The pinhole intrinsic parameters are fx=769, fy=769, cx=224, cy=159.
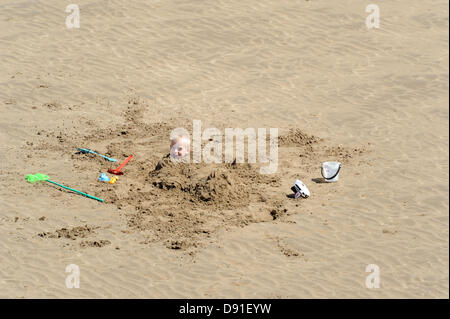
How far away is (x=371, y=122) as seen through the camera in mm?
12312

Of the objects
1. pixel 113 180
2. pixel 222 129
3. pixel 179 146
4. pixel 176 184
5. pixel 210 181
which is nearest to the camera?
pixel 210 181

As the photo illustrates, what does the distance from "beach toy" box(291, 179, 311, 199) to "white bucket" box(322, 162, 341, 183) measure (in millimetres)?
482

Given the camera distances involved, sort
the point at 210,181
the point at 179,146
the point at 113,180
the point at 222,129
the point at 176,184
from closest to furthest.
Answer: the point at 210,181, the point at 176,184, the point at 113,180, the point at 179,146, the point at 222,129

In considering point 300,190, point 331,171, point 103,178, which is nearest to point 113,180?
point 103,178

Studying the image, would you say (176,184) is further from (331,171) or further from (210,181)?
(331,171)

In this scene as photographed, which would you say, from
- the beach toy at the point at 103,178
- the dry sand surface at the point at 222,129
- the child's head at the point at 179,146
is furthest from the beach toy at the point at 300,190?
the beach toy at the point at 103,178

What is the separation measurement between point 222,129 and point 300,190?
8.19 ft

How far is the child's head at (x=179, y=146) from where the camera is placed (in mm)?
10859

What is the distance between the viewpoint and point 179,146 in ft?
35.8

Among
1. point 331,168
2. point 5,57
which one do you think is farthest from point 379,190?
point 5,57

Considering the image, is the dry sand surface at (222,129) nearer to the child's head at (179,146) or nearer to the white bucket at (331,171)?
the white bucket at (331,171)

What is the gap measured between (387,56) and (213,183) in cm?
564

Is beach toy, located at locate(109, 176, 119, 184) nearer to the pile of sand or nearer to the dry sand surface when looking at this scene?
the pile of sand

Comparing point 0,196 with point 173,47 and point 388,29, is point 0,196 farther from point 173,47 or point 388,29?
point 388,29
